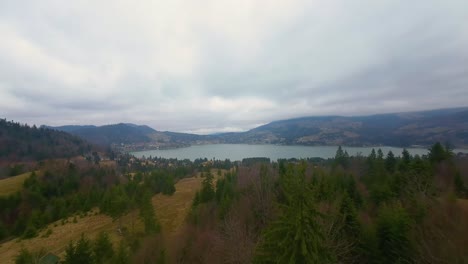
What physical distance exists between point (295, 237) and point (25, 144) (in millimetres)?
145256

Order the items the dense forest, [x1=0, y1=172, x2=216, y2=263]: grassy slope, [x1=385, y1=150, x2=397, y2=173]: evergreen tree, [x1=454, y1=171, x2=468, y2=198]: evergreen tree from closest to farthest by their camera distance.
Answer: the dense forest → [x1=454, y1=171, x2=468, y2=198]: evergreen tree → [x1=0, y1=172, x2=216, y2=263]: grassy slope → [x1=385, y1=150, x2=397, y2=173]: evergreen tree

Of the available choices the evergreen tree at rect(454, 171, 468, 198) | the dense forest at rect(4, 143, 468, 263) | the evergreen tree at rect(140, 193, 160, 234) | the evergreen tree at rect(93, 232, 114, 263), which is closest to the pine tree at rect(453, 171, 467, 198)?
the evergreen tree at rect(454, 171, 468, 198)

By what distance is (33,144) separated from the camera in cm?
11438

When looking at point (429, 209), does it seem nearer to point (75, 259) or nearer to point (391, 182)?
point (391, 182)

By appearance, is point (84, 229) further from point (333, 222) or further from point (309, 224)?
point (309, 224)

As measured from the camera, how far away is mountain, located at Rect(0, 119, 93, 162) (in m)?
103

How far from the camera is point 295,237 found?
6.84m

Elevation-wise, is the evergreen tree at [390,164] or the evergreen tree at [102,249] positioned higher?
the evergreen tree at [390,164]

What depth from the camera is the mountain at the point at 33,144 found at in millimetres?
102938

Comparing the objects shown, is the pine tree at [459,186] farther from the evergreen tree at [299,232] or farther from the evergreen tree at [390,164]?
the evergreen tree at [299,232]

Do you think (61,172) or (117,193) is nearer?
(117,193)

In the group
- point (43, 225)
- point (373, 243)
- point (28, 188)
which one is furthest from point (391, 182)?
point (28, 188)

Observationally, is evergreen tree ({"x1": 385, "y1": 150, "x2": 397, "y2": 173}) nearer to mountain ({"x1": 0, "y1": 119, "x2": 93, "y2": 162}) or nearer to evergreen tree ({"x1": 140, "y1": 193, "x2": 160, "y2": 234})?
evergreen tree ({"x1": 140, "y1": 193, "x2": 160, "y2": 234})

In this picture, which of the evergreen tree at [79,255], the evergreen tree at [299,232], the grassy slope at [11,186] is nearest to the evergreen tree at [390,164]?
the evergreen tree at [299,232]
